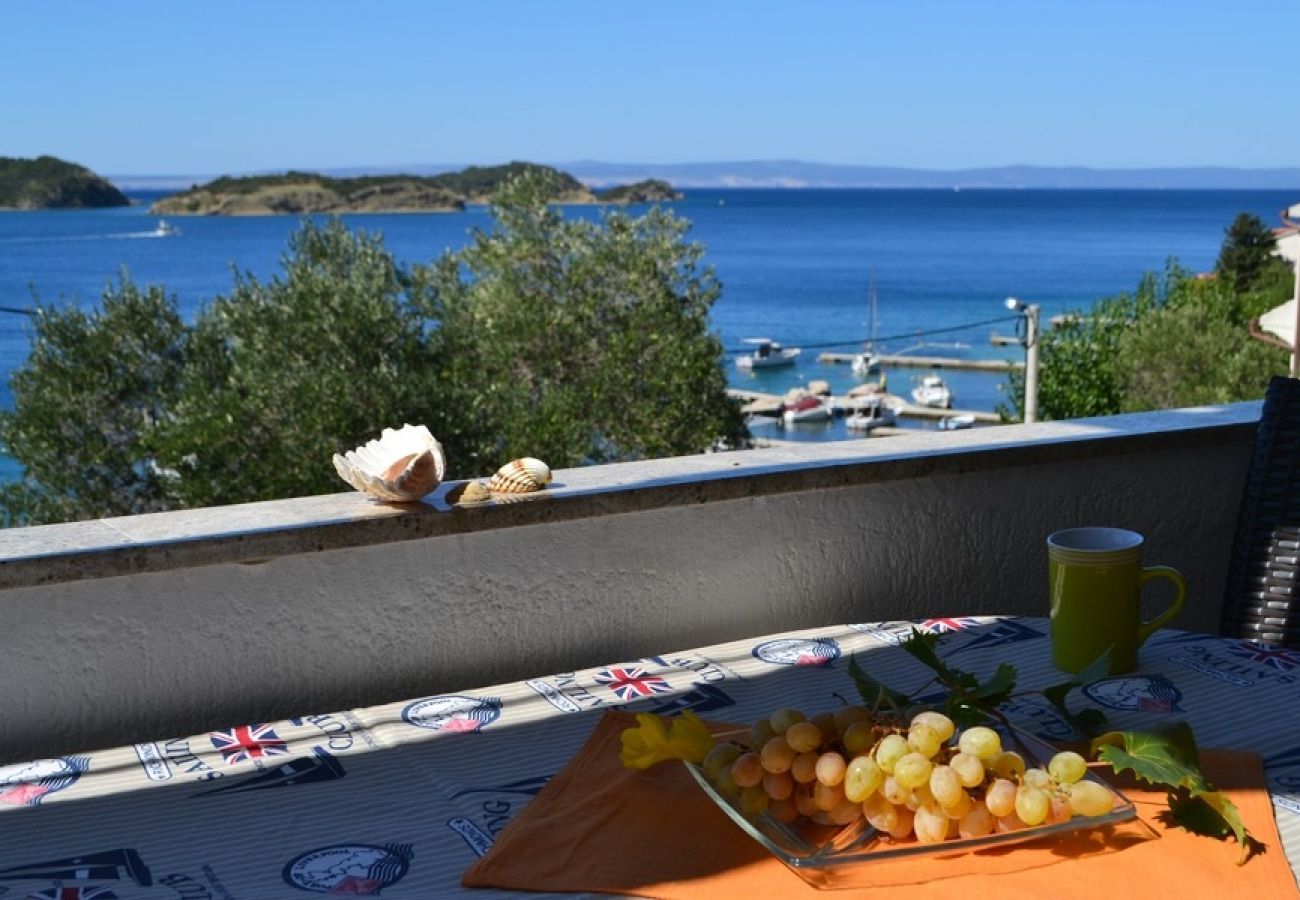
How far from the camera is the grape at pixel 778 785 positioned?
0.96 metres

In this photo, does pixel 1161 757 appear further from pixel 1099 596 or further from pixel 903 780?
pixel 1099 596

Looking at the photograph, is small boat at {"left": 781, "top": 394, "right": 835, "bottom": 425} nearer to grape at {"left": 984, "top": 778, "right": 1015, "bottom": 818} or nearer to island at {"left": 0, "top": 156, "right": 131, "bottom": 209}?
island at {"left": 0, "top": 156, "right": 131, "bottom": 209}

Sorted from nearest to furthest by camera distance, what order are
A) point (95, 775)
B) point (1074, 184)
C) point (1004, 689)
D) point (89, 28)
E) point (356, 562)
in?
point (1004, 689) → point (95, 775) → point (356, 562) → point (89, 28) → point (1074, 184)

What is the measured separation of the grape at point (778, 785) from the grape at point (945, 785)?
108 millimetres

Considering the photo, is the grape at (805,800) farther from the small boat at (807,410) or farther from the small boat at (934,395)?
the small boat at (934,395)

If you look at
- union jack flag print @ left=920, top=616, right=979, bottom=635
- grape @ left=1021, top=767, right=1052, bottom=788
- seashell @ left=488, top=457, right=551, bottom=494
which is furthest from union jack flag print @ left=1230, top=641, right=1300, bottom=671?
seashell @ left=488, top=457, right=551, bottom=494

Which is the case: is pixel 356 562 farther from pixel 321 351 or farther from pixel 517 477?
pixel 321 351

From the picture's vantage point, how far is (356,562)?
66.5 inches

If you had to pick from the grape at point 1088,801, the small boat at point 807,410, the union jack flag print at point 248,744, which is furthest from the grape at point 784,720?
the small boat at point 807,410

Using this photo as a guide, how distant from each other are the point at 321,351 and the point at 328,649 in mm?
9206

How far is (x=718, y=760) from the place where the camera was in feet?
3.25

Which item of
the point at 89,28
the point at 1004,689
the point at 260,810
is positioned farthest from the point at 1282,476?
the point at 89,28

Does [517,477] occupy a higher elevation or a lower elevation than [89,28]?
lower

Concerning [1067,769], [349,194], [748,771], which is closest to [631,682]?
[748,771]
